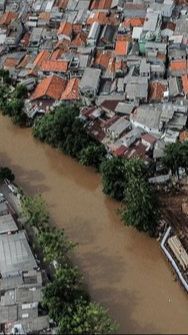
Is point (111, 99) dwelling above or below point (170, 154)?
above

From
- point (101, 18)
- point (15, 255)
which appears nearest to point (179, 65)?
point (101, 18)

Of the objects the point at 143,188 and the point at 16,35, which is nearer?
the point at 143,188

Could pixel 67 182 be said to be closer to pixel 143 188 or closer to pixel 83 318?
pixel 143 188

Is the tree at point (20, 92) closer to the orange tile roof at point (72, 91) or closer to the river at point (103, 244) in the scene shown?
the river at point (103, 244)

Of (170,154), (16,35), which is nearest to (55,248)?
A: (170,154)

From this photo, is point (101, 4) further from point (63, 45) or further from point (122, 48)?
point (122, 48)
